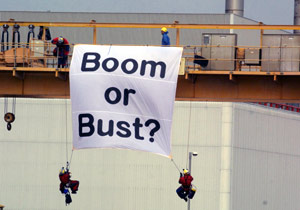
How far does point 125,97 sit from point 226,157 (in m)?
34.9

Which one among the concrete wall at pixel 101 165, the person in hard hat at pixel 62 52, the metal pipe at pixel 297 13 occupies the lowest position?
the concrete wall at pixel 101 165

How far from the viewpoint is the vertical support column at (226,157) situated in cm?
7138

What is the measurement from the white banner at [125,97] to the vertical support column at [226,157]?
1342 inches

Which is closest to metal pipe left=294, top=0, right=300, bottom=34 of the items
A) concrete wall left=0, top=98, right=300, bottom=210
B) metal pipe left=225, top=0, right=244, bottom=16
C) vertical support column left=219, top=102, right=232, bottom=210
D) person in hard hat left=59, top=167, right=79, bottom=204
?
metal pipe left=225, top=0, right=244, bottom=16

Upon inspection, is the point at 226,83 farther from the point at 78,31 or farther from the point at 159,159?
the point at 78,31

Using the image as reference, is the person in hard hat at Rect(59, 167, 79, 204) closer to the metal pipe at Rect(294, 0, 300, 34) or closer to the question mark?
the question mark

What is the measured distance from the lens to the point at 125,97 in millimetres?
37469

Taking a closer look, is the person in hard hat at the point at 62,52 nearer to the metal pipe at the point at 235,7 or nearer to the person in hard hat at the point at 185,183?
the person in hard hat at the point at 185,183

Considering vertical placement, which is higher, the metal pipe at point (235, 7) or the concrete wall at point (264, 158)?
the metal pipe at point (235, 7)

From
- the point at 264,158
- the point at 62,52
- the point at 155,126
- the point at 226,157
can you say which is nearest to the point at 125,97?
the point at 155,126

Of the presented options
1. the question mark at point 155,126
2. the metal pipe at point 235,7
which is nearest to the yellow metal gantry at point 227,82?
the question mark at point 155,126

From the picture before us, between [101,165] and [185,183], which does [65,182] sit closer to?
[185,183]

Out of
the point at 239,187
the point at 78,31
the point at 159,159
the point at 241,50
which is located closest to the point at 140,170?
the point at 159,159

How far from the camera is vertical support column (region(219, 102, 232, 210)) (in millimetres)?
71375
